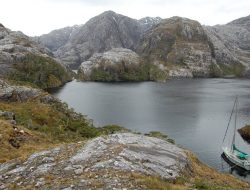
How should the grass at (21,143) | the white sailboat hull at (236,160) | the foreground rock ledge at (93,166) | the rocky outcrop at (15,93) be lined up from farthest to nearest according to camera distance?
the rocky outcrop at (15,93), the white sailboat hull at (236,160), the grass at (21,143), the foreground rock ledge at (93,166)

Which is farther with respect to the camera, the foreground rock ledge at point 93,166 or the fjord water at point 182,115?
the fjord water at point 182,115

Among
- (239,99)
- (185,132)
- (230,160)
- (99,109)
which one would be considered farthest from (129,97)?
(230,160)

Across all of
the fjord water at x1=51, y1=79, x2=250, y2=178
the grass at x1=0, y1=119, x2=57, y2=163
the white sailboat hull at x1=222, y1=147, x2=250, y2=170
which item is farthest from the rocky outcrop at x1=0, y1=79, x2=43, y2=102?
the white sailboat hull at x1=222, y1=147, x2=250, y2=170

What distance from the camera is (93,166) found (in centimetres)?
2381

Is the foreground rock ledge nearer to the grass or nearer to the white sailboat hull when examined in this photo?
the grass

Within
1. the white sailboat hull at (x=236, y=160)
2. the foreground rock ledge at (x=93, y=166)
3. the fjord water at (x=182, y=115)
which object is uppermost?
the foreground rock ledge at (x=93, y=166)

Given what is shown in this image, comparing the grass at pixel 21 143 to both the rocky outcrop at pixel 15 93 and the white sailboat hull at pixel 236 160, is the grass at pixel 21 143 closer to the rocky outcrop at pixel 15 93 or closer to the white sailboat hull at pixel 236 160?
the rocky outcrop at pixel 15 93

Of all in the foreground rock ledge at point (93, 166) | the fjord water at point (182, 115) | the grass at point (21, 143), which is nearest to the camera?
the foreground rock ledge at point (93, 166)

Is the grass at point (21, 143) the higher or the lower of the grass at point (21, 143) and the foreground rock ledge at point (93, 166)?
the lower

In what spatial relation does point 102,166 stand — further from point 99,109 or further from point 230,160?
point 99,109

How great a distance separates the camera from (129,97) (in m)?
180

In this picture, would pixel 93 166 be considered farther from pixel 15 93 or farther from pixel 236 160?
pixel 236 160

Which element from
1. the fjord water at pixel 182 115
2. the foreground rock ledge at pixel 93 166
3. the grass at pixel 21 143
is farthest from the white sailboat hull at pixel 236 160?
the foreground rock ledge at pixel 93 166

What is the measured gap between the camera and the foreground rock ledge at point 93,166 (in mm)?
21953
